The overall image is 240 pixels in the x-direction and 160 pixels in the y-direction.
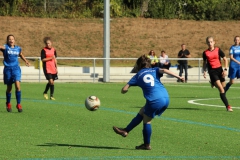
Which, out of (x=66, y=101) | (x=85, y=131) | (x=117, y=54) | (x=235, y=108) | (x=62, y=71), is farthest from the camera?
(x=117, y=54)

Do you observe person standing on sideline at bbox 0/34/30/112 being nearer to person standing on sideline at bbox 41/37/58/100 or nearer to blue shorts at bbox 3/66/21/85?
blue shorts at bbox 3/66/21/85

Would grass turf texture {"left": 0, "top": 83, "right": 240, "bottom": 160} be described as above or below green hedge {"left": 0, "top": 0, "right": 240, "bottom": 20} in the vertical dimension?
below

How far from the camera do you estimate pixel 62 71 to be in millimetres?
39000

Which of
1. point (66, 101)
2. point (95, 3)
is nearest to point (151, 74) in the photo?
point (66, 101)

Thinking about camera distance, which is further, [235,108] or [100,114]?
[235,108]

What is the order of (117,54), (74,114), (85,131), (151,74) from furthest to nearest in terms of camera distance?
(117,54), (74,114), (85,131), (151,74)

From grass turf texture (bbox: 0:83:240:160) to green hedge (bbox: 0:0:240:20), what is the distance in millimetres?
44079

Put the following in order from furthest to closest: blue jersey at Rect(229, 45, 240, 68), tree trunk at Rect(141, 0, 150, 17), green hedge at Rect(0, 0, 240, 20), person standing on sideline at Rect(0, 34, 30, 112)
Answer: tree trunk at Rect(141, 0, 150, 17), green hedge at Rect(0, 0, 240, 20), blue jersey at Rect(229, 45, 240, 68), person standing on sideline at Rect(0, 34, 30, 112)

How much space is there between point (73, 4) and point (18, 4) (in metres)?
5.32

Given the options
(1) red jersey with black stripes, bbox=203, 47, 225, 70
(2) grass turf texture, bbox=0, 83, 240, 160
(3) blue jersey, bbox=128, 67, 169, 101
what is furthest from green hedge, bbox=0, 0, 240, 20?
(3) blue jersey, bbox=128, 67, 169, 101

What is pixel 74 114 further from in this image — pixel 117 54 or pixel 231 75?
pixel 117 54

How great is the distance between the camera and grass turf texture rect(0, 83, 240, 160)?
10164 mm

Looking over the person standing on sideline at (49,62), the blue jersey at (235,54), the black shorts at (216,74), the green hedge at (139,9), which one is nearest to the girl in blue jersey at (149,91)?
the black shorts at (216,74)

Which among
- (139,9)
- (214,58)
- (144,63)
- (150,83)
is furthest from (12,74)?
(139,9)
